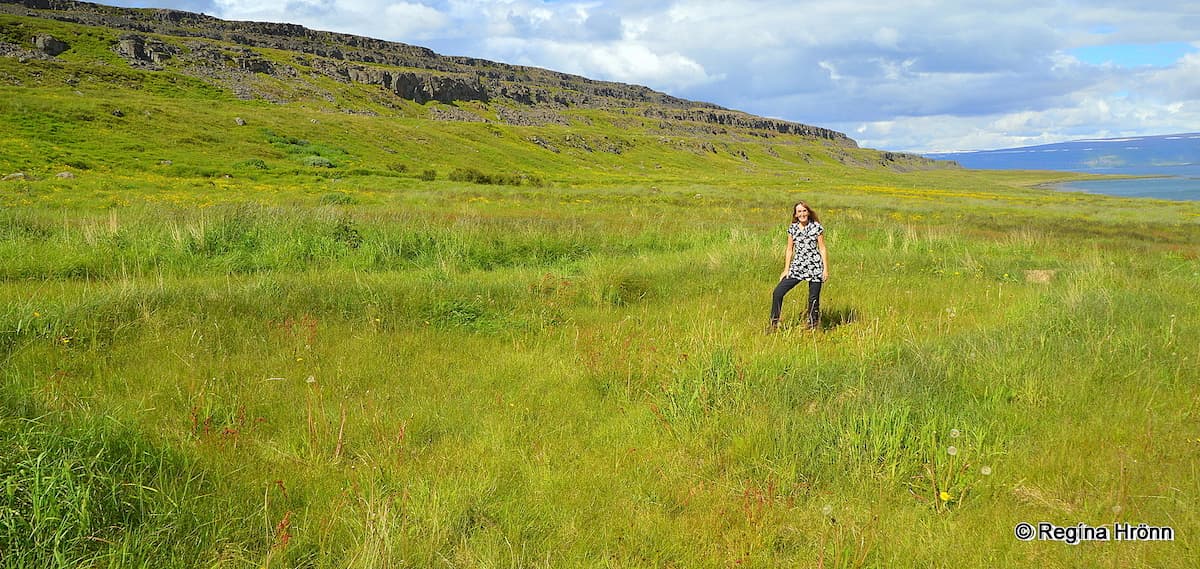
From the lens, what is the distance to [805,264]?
7711mm

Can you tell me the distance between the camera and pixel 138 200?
2025 centimetres

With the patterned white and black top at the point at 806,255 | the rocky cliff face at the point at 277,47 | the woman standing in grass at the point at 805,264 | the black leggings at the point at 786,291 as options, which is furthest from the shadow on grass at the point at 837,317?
the rocky cliff face at the point at 277,47

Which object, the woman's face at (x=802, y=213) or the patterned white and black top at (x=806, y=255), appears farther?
the woman's face at (x=802, y=213)

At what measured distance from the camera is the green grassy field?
10.3 ft

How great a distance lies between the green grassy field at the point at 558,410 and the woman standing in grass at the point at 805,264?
582 mm

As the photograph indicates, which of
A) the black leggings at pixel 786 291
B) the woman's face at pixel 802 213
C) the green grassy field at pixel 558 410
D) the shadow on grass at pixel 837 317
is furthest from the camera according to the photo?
the shadow on grass at pixel 837 317

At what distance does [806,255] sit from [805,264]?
0.39ft

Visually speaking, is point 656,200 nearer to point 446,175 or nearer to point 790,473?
point 446,175

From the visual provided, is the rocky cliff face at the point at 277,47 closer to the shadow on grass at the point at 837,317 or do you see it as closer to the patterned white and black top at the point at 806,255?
the shadow on grass at the point at 837,317

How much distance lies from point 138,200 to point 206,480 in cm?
2161

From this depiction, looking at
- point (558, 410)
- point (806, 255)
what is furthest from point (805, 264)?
point (558, 410)

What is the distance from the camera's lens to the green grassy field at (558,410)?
10.3 ft

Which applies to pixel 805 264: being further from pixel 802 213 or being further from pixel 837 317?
pixel 837 317

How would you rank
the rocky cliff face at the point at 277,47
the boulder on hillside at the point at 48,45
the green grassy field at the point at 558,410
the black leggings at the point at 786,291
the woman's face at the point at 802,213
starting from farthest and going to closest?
the rocky cliff face at the point at 277,47, the boulder on hillside at the point at 48,45, the woman's face at the point at 802,213, the black leggings at the point at 786,291, the green grassy field at the point at 558,410
